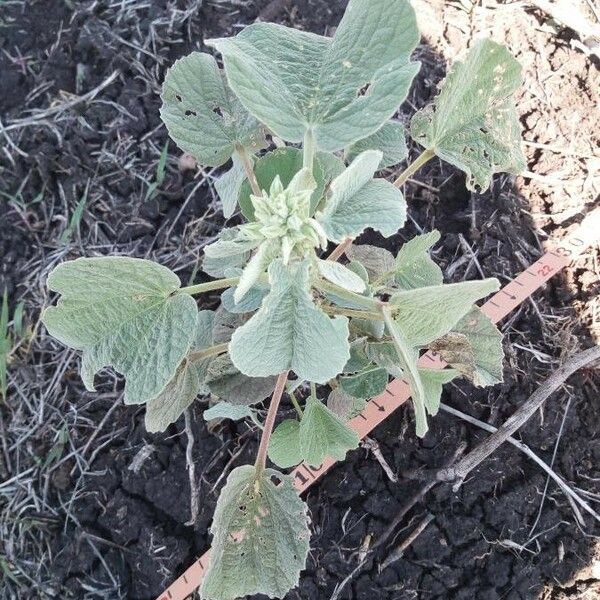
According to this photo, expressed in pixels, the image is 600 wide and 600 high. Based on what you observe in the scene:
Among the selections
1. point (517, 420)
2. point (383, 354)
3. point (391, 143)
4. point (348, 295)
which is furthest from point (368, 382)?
point (517, 420)

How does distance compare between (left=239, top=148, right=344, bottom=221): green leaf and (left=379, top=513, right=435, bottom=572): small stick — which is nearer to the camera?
(left=239, top=148, right=344, bottom=221): green leaf

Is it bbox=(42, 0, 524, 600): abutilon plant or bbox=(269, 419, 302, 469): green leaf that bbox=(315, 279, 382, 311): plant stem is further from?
bbox=(269, 419, 302, 469): green leaf

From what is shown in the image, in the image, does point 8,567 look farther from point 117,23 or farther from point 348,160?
point 117,23

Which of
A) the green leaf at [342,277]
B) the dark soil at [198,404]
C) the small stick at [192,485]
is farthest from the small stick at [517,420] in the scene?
the green leaf at [342,277]

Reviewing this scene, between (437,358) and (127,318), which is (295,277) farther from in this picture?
(437,358)

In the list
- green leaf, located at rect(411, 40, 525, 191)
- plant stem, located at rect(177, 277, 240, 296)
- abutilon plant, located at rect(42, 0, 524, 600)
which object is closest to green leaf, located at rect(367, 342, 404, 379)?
abutilon plant, located at rect(42, 0, 524, 600)

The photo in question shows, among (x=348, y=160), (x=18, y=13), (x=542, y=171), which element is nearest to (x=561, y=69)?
(x=542, y=171)
